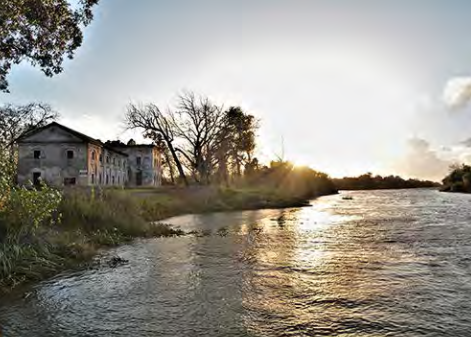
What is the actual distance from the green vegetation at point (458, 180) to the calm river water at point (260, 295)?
2402 inches

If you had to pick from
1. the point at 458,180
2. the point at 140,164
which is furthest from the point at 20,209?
the point at 458,180

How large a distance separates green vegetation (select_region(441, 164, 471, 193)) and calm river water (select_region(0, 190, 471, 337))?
61017 millimetres

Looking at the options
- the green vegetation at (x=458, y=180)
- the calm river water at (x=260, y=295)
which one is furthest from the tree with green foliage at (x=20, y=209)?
the green vegetation at (x=458, y=180)

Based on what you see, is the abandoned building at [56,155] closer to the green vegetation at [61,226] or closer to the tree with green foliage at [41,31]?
the green vegetation at [61,226]

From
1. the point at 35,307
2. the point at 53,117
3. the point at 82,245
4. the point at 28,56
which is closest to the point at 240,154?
the point at 53,117

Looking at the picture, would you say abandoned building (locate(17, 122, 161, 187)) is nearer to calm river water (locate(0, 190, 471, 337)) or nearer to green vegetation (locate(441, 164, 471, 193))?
calm river water (locate(0, 190, 471, 337))

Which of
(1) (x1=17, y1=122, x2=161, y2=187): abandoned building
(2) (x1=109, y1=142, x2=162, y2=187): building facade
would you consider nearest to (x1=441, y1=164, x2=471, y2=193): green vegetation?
(2) (x1=109, y1=142, x2=162, y2=187): building facade

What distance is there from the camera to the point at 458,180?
68.3m

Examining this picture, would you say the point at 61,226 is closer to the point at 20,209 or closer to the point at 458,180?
the point at 20,209

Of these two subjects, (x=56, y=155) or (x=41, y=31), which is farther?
(x=56, y=155)

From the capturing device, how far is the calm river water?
16.8 ft

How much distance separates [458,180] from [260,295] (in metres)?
73.5

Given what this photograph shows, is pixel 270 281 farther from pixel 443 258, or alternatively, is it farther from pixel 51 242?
pixel 51 242

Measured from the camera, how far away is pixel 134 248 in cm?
1209
